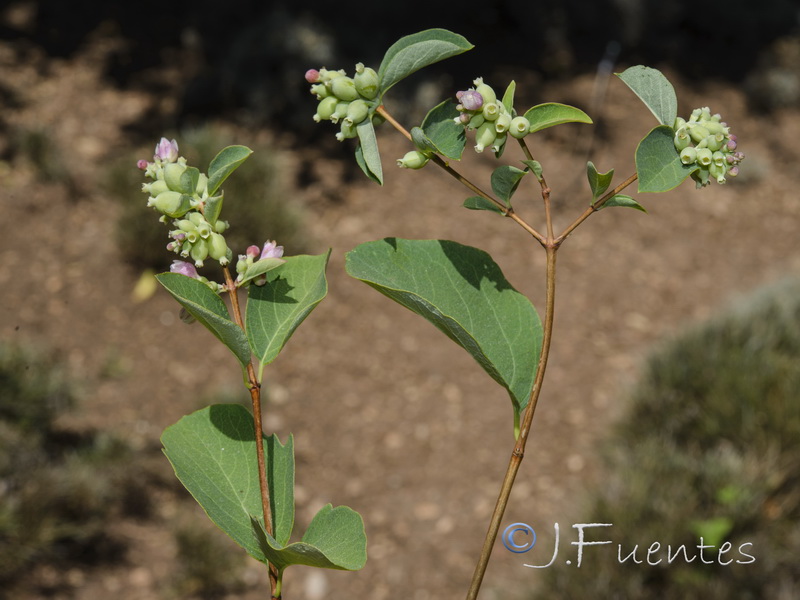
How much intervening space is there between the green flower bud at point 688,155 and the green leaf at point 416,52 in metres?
0.18

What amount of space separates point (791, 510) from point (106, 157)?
3692mm

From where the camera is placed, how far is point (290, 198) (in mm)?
4363

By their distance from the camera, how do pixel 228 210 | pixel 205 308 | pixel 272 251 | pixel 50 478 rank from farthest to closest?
1. pixel 228 210
2. pixel 50 478
3. pixel 272 251
4. pixel 205 308

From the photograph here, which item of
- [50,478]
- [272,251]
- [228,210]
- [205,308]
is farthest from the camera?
[228,210]

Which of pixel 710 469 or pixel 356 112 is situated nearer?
pixel 356 112

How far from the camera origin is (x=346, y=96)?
0.61 meters

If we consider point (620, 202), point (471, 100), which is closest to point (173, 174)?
point (471, 100)

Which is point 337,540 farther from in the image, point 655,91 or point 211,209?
point 655,91

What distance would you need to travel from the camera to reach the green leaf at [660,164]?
24.4 inches

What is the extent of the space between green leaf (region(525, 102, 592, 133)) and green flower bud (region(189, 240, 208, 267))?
0.26 m

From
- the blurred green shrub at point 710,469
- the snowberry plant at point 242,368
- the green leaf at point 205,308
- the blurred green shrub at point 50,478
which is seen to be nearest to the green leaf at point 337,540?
the snowberry plant at point 242,368

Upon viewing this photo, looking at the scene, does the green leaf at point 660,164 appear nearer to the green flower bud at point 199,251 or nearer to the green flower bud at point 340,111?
the green flower bud at point 340,111

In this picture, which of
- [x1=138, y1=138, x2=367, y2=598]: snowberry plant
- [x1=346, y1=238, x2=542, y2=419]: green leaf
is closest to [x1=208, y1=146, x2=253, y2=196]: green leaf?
[x1=138, y1=138, x2=367, y2=598]: snowberry plant

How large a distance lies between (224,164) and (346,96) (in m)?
0.11
